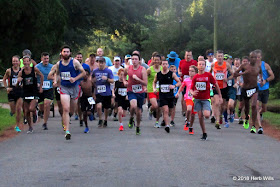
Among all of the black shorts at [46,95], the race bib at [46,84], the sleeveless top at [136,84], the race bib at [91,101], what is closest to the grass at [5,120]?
the black shorts at [46,95]

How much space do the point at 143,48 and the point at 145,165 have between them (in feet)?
166

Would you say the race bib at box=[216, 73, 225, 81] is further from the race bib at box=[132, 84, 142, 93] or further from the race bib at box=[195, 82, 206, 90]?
the race bib at box=[195, 82, 206, 90]

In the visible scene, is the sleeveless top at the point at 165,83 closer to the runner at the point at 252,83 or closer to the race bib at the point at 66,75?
the runner at the point at 252,83

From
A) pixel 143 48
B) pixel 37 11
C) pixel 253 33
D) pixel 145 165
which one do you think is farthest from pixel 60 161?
pixel 143 48

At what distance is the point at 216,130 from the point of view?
15875mm

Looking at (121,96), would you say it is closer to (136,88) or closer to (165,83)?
(165,83)

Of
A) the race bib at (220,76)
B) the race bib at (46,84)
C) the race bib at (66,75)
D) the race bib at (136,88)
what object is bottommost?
the race bib at (136,88)

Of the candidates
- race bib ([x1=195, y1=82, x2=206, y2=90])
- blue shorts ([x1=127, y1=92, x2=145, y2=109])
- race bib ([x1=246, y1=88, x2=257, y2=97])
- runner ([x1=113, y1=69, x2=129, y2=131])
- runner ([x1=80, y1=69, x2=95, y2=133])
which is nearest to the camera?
race bib ([x1=195, y1=82, x2=206, y2=90])

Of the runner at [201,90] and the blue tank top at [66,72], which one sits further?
the runner at [201,90]

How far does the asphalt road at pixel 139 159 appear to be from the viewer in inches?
321

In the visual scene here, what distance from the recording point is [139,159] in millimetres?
9977

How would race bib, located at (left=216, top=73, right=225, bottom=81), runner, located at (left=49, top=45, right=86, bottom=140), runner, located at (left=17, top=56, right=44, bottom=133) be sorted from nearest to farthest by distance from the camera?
runner, located at (left=49, top=45, right=86, bottom=140) < runner, located at (left=17, top=56, right=44, bottom=133) < race bib, located at (left=216, top=73, right=225, bottom=81)

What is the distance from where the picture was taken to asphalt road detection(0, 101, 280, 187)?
815cm

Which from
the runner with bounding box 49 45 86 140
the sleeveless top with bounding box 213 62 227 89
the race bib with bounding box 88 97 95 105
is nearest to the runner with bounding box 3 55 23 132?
the race bib with bounding box 88 97 95 105
